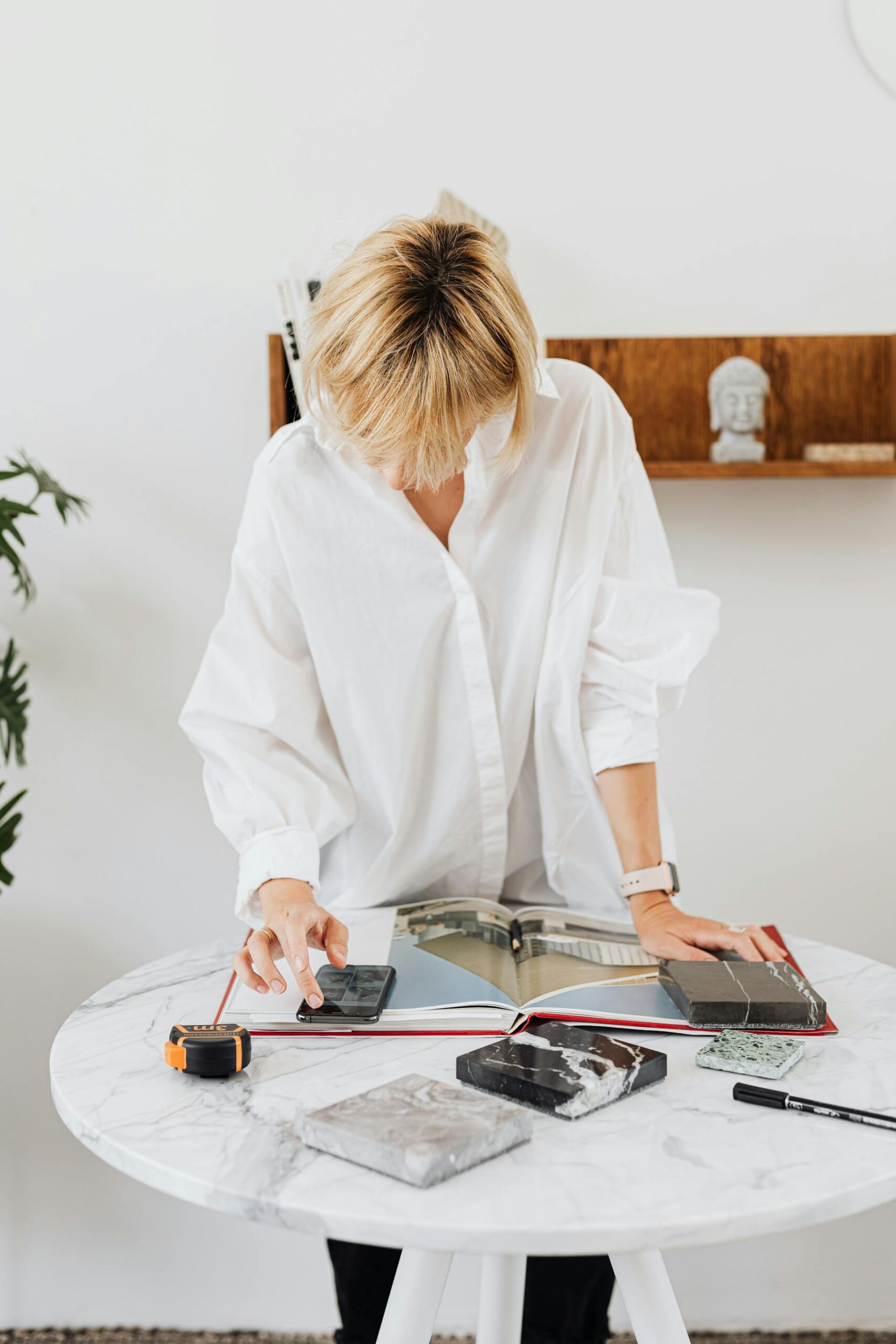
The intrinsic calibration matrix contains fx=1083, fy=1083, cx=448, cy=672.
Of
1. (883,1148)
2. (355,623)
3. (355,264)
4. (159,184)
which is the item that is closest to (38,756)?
(355,623)

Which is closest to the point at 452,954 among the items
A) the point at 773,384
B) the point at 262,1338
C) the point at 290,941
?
the point at 290,941

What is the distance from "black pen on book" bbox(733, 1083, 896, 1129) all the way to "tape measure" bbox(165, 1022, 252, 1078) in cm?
34

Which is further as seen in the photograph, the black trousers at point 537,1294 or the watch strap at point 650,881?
the black trousers at point 537,1294

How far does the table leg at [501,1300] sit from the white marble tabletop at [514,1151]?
361mm

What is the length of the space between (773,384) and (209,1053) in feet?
4.19

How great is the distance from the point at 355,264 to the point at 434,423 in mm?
167

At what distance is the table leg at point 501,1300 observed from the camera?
3.44 feet

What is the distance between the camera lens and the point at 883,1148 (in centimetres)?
66

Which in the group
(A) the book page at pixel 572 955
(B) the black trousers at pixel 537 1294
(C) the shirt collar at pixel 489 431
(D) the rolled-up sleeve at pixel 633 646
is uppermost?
(C) the shirt collar at pixel 489 431

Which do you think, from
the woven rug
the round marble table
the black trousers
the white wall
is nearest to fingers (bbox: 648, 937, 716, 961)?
the round marble table

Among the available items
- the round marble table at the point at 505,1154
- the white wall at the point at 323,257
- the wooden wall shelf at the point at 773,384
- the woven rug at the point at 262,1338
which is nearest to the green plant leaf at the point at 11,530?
the white wall at the point at 323,257

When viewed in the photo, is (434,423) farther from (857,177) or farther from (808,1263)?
(808,1263)

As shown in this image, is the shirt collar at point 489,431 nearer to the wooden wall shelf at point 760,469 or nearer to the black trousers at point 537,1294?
the wooden wall shelf at point 760,469

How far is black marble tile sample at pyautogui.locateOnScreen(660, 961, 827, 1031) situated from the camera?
83 cm
